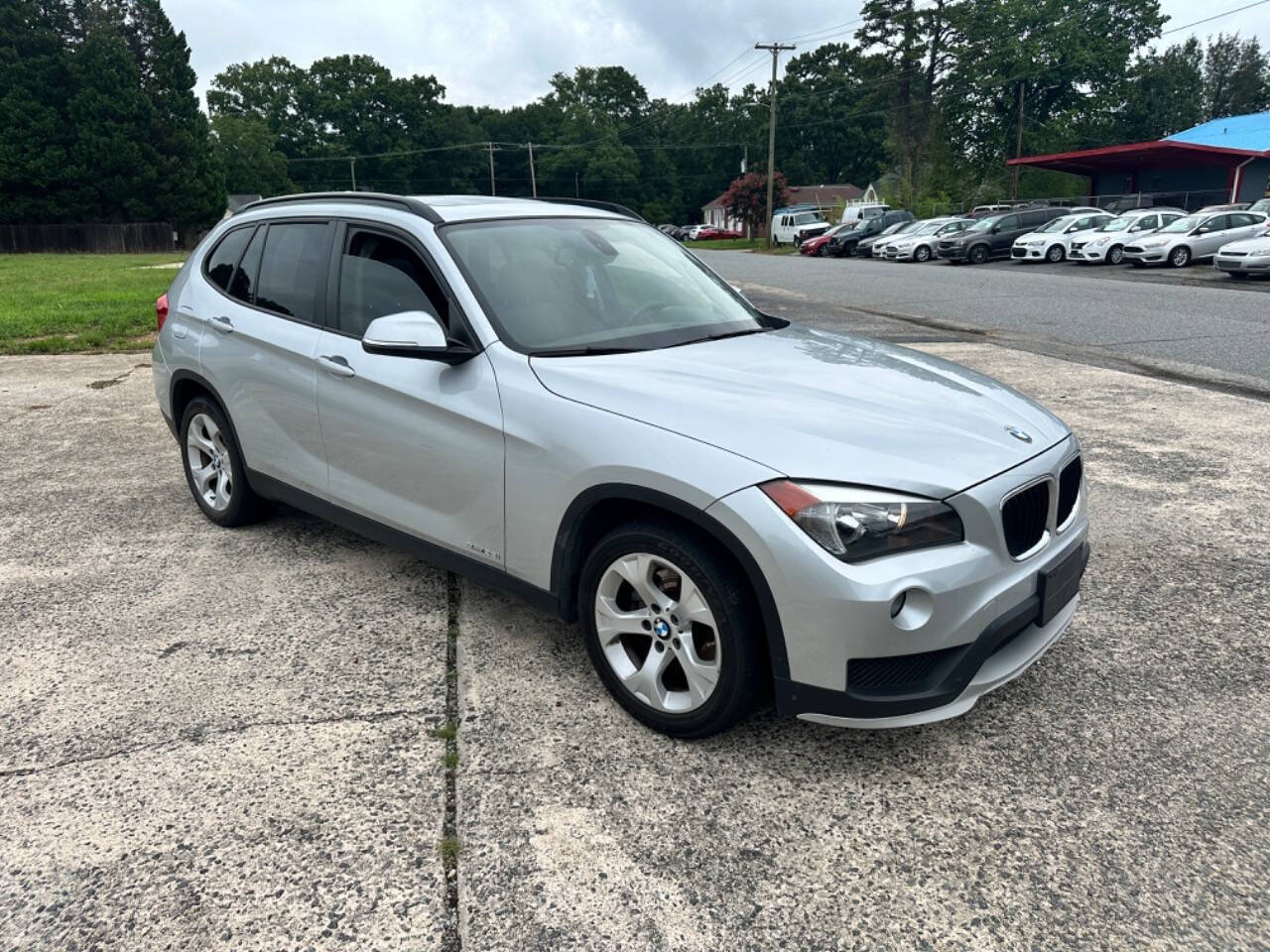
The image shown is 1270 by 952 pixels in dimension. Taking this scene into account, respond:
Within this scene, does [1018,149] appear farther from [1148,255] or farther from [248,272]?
[248,272]

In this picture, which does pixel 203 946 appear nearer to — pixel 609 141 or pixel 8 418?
pixel 8 418

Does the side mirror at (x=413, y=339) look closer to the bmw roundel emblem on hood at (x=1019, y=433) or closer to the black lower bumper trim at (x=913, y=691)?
the black lower bumper trim at (x=913, y=691)

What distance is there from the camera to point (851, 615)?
2.54 m

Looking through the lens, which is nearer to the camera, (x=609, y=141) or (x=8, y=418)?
(x=8, y=418)

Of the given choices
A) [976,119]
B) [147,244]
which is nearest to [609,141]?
[976,119]

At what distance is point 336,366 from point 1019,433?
8.70 ft

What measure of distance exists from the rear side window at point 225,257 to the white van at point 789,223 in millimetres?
53265

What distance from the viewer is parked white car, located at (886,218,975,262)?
33781 millimetres

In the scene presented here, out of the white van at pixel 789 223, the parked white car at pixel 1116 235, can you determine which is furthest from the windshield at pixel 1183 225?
the white van at pixel 789 223

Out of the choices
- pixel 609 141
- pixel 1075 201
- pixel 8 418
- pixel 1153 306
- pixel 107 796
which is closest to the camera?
pixel 107 796

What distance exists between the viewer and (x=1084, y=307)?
15.5 m

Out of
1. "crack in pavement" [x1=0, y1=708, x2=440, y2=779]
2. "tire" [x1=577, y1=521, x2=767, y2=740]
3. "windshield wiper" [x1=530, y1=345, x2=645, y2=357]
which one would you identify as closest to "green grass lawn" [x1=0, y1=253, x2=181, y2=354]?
"crack in pavement" [x1=0, y1=708, x2=440, y2=779]

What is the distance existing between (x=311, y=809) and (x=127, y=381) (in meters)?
8.07

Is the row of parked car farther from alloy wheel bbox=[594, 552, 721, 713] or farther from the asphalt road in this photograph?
alloy wheel bbox=[594, 552, 721, 713]
